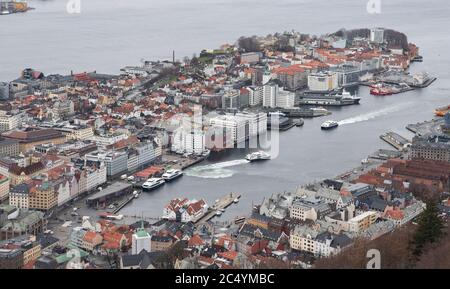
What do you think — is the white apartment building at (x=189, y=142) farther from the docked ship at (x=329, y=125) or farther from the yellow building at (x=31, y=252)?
the yellow building at (x=31, y=252)

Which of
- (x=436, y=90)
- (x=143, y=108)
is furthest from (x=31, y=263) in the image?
(x=436, y=90)

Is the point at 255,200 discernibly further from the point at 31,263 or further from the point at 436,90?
the point at 436,90

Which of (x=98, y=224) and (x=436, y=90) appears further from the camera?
(x=436, y=90)

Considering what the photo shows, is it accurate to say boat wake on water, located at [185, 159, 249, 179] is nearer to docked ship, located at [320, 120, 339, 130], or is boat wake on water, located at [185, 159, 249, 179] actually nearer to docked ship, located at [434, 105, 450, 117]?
docked ship, located at [320, 120, 339, 130]

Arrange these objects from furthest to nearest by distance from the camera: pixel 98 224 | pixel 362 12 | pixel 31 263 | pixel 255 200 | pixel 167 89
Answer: pixel 362 12 < pixel 167 89 < pixel 255 200 < pixel 98 224 < pixel 31 263

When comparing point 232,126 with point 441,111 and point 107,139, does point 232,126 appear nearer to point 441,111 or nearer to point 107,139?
point 107,139

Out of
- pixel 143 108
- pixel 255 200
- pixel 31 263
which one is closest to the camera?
pixel 31 263
